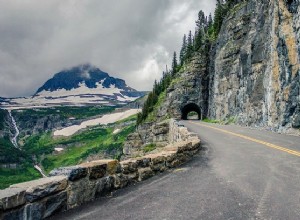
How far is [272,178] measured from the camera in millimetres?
9695

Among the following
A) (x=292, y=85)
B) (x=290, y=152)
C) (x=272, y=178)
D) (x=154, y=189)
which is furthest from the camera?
(x=292, y=85)

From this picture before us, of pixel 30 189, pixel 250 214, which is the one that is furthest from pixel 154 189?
pixel 30 189

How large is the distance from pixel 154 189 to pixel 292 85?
25560mm

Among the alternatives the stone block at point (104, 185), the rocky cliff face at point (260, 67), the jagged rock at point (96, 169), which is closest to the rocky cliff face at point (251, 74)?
the rocky cliff face at point (260, 67)

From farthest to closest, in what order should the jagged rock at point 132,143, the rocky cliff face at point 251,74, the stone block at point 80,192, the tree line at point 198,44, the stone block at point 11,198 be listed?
the tree line at point 198,44 → the jagged rock at point 132,143 → the rocky cliff face at point 251,74 → the stone block at point 80,192 → the stone block at point 11,198

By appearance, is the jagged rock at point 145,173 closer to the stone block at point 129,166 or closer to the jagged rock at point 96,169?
the stone block at point 129,166

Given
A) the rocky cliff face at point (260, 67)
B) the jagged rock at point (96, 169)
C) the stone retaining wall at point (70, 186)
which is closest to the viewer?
the stone retaining wall at point (70, 186)

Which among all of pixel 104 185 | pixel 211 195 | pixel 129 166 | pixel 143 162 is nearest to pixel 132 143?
pixel 143 162

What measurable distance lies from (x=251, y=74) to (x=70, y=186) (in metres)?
44.4

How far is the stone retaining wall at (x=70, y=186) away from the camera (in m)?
5.91

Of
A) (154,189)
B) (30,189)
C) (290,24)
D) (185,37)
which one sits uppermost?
(185,37)

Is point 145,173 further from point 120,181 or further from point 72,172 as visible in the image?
point 72,172

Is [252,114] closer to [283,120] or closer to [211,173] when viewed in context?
[283,120]

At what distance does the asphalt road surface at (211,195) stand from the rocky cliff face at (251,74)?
19502 mm
